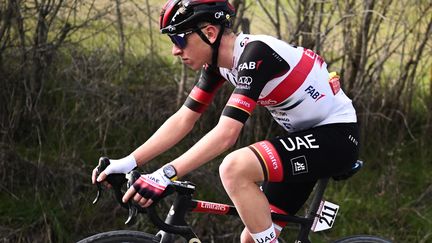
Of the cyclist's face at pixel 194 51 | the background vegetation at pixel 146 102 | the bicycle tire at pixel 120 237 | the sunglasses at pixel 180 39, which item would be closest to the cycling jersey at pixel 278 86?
Result: the cyclist's face at pixel 194 51

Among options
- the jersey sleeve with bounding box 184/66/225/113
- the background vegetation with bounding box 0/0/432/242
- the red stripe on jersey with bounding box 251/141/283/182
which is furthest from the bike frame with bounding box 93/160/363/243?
the background vegetation with bounding box 0/0/432/242

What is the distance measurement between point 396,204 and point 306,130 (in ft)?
8.23

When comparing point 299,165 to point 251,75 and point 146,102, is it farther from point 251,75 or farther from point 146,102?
point 146,102

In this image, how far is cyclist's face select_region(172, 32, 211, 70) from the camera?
3248 millimetres

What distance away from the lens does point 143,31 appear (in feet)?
19.7

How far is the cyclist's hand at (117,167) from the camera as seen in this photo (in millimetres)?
3104

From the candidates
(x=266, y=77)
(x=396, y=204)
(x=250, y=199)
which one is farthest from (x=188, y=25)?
(x=396, y=204)

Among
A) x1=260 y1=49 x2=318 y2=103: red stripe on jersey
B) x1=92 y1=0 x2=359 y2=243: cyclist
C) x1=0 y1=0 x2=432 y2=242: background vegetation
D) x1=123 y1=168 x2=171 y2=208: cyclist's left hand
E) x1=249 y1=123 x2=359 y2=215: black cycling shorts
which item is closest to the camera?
x1=123 y1=168 x2=171 y2=208: cyclist's left hand

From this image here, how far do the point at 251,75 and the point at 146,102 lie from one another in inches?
109

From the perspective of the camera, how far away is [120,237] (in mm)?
3152

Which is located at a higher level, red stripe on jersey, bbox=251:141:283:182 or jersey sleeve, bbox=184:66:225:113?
jersey sleeve, bbox=184:66:225:113

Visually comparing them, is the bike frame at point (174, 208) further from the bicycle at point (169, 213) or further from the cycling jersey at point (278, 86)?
the cycling jersey at point (278, 86)

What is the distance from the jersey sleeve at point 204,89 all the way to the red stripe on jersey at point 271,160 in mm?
486

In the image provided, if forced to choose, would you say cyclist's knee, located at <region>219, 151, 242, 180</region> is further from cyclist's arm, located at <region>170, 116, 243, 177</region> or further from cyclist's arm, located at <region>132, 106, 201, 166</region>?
cyclist's arm, located at <region>132, 106, 201, 166</region>
